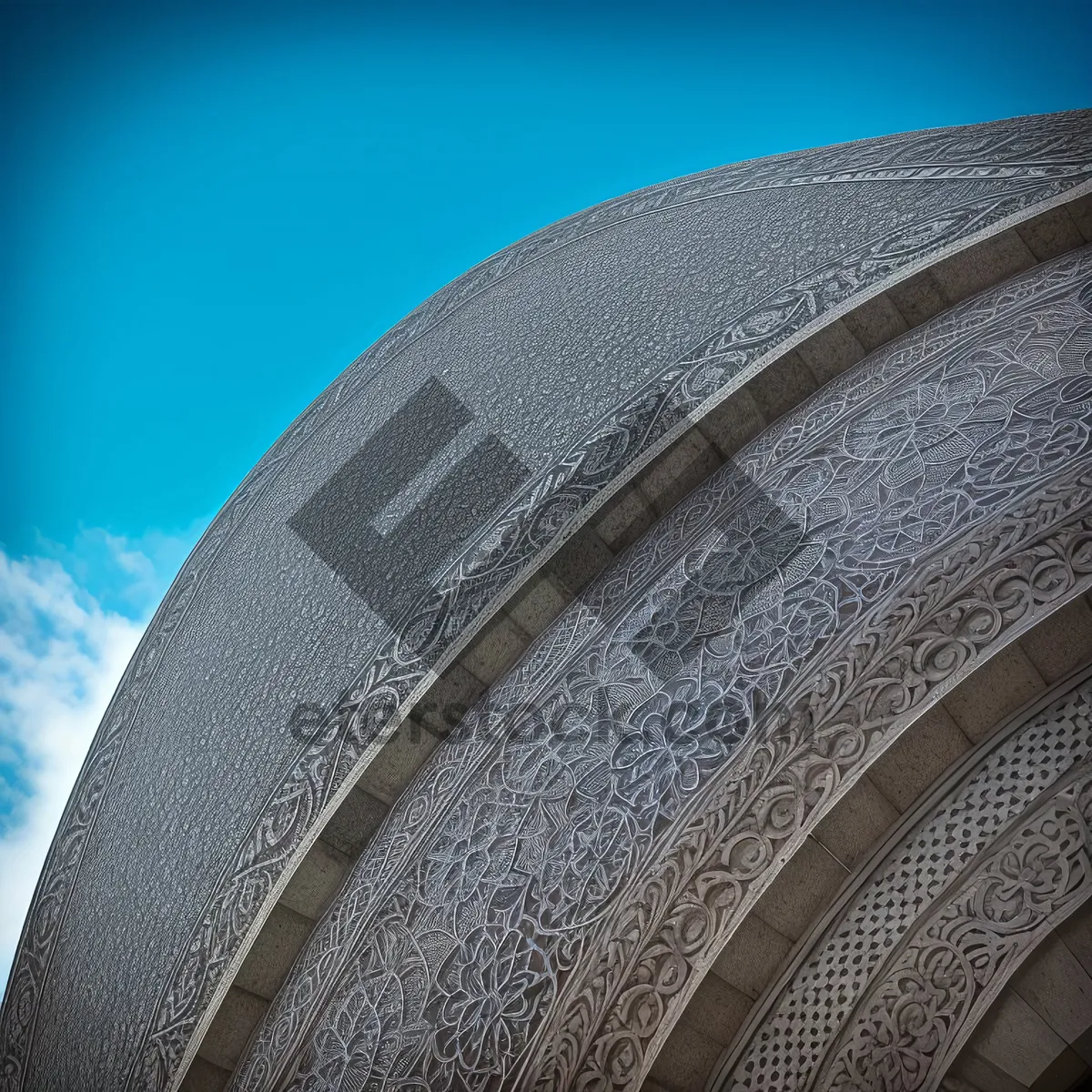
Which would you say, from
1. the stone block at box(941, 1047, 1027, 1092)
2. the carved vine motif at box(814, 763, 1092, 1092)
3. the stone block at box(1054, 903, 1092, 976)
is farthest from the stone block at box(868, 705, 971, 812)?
the stone block at box(941, 1047, 1027, 1092)

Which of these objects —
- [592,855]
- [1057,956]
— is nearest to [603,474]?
[592,855]

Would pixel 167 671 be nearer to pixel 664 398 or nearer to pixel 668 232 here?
pixel 664 398

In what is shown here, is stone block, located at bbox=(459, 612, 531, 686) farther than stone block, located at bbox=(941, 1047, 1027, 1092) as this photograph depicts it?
Yes

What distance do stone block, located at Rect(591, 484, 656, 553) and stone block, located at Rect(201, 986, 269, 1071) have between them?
1.63 meters

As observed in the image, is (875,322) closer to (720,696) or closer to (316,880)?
(720,696)

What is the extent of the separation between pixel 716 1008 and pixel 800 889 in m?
0.30

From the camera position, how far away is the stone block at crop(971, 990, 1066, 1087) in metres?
1.51

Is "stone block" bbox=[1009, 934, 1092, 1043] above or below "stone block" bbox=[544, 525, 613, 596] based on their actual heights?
below

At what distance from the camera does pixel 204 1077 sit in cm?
222

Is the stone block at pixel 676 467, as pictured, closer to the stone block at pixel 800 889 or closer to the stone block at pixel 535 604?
the stone block at pixel 535 604

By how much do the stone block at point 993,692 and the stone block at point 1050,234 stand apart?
1229 millimetres

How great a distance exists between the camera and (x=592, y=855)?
2.00m

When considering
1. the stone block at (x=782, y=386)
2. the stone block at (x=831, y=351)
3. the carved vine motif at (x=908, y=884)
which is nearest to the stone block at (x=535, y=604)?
the stone block at (x=782, y=386)

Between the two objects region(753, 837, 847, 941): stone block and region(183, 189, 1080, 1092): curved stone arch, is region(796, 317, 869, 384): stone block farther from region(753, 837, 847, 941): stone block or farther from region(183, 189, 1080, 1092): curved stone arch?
region(753, 837, 847, 941): stone block
